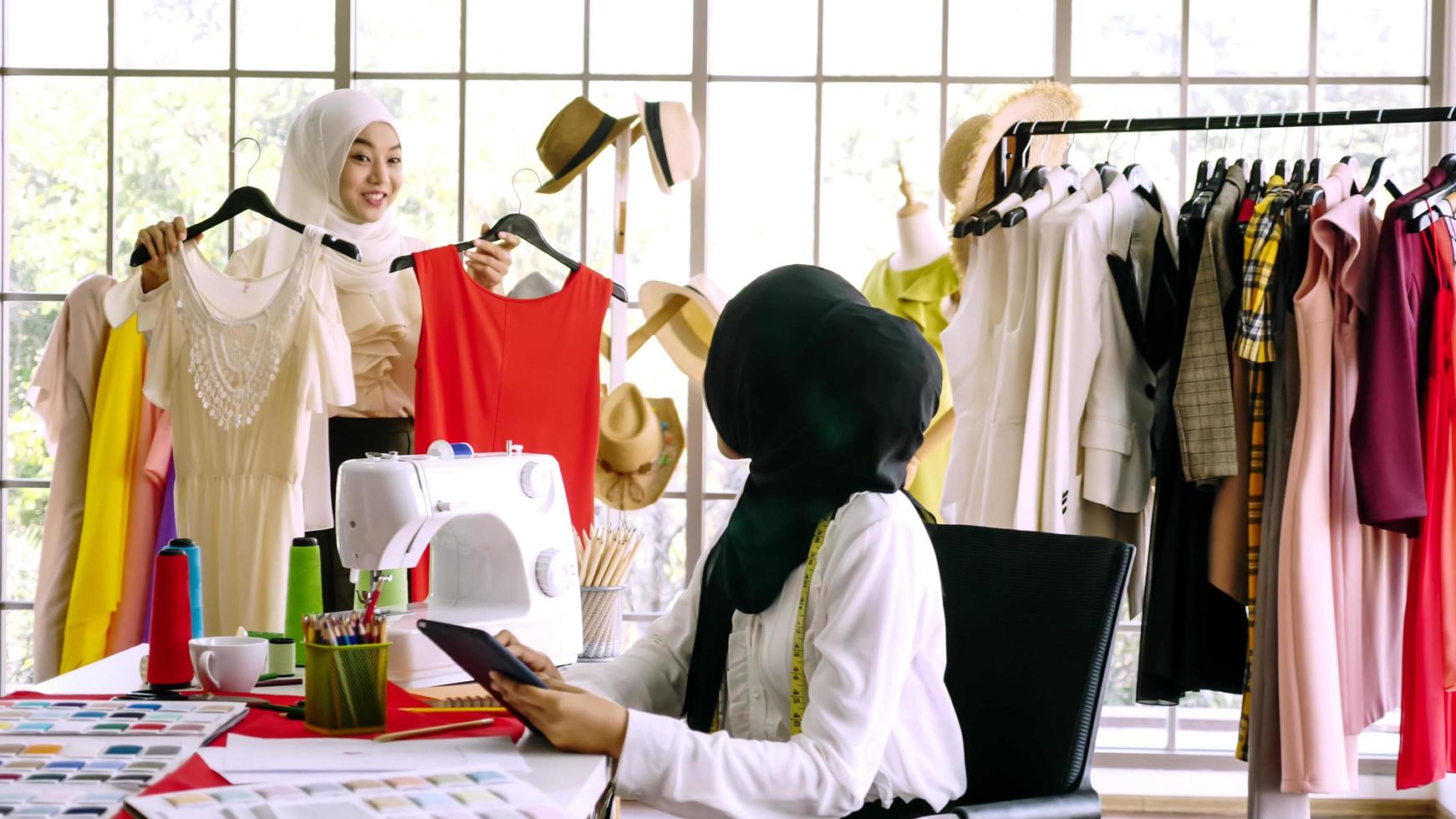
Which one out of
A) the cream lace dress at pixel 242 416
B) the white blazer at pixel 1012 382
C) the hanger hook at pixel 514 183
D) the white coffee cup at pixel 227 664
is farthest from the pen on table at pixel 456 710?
the hanger hook at pixel 514 183

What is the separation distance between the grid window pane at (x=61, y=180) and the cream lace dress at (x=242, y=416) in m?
1.02

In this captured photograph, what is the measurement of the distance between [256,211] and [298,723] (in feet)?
5.22

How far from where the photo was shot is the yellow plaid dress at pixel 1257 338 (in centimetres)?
244

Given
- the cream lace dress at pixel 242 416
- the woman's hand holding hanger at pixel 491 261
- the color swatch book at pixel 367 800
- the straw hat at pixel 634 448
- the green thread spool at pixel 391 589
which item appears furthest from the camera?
the straw hat at pixel 634 448

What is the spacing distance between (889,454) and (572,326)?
1.69 metres

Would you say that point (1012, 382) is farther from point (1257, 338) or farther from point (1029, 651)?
point (1029, 651)

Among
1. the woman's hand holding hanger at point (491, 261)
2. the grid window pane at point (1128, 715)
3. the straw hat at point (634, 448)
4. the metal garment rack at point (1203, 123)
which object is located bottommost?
the grid window pane at point (1128, 715)

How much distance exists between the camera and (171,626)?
160cm

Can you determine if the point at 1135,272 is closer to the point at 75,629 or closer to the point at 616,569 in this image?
the point at 616,569

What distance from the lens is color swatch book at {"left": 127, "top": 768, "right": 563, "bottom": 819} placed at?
3.56 feet

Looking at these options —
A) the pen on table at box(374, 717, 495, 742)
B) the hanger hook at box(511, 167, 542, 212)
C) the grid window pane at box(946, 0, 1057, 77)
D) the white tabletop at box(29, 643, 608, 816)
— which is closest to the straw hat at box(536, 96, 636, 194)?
the hanger hook at box(511, 167, 542, 212)

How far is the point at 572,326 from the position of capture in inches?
118

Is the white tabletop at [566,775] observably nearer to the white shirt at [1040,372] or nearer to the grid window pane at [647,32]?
the white shirt at [1040,372]

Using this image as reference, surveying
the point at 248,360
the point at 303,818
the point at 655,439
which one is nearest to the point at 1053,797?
the point at 303,818
